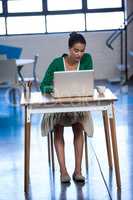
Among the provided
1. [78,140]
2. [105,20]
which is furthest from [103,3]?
[78,140]

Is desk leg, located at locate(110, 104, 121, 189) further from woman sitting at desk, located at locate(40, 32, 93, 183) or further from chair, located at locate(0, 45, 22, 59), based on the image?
chair, located at locate(0, 45, 22, 59)

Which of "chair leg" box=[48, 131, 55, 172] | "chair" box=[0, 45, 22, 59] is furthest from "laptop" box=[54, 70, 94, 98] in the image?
"chair" box=[0, 45, 22, 59]

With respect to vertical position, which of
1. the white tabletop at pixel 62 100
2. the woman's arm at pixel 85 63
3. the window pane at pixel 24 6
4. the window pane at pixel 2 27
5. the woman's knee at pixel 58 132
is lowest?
the woman's knee at pixel 58 132

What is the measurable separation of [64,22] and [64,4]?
0.34 meters

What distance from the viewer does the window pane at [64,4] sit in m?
8.73

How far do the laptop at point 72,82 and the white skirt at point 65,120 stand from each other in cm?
24

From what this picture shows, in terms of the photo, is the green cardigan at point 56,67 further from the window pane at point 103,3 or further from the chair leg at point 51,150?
the window pane at point 103,3

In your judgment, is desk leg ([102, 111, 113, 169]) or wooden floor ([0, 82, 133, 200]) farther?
desk leg ([102, 111, 113, 169])

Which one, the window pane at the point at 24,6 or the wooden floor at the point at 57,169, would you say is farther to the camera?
the window pane at the point at 24,6

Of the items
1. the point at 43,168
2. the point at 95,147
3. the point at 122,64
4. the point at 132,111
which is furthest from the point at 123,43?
the point at 43,168

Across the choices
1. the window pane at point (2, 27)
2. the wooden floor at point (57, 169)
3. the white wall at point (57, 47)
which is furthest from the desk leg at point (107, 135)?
the window pane at point (2, 27)

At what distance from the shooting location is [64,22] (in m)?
8.84

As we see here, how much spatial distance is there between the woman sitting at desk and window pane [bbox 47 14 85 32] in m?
5.30

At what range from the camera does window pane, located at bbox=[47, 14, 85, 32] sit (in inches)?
347
